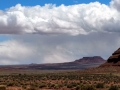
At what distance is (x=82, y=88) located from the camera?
44.2 m

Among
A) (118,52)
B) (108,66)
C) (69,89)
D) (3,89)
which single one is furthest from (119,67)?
(3,89)

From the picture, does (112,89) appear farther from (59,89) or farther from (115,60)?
(115,60)

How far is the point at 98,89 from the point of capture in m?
46.4

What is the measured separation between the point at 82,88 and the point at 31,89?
26.3 feet

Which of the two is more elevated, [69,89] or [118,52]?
[118,52]

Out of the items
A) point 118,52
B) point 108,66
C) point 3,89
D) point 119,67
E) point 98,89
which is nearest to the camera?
point 3,89

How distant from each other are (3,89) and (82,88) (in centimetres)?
1221

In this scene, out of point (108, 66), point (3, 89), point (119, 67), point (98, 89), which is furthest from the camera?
point (108, 66)

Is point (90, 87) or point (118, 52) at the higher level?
point (118, 52)

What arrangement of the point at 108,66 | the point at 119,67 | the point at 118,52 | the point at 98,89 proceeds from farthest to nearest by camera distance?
the point at 118,52 → the point at 108,66 → the point at 119,67 → the point at 98,89

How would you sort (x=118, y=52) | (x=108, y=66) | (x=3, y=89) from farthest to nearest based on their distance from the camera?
(x=118, y=52)
(x=108, y=66)
(x=3, y=89)

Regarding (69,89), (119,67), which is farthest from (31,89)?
(119,67)

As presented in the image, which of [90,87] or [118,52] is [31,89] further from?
[118,52]

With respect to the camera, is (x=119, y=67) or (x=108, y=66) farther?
(x=108, y=66)
